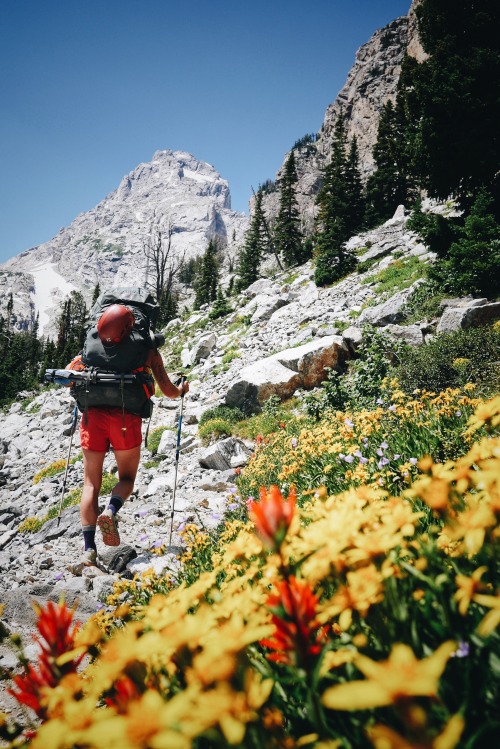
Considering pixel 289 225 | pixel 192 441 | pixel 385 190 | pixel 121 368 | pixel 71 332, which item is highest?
pixel 289 225

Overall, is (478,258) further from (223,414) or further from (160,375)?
(160,375)

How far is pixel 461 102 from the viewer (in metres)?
9.88

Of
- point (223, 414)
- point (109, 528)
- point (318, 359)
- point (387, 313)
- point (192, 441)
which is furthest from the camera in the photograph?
point (387, 313)

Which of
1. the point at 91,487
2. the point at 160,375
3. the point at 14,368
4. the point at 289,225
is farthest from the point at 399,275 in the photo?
the point at 14,368

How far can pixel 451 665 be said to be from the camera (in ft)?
2.73

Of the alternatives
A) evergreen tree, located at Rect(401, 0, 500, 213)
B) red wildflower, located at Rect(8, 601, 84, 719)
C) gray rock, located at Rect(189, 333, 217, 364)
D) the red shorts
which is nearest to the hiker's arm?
the red shorts

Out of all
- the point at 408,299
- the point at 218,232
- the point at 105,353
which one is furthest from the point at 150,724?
the point at 218,232

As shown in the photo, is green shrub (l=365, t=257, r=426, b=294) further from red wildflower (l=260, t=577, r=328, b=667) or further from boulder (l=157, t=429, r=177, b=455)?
red wildflower (l=260, t=577, r=328, b=667)

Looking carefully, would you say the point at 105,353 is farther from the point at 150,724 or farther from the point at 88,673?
the point at 150,724

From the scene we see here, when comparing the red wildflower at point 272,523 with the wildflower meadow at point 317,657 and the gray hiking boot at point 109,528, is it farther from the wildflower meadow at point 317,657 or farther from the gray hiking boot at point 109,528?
the gray hiking boot at point 109,528

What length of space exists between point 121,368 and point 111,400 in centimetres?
36

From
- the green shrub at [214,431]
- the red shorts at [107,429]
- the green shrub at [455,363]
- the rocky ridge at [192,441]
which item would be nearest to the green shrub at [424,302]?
the rocky ridge at [192,441]

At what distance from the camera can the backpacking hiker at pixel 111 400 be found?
11.7ft

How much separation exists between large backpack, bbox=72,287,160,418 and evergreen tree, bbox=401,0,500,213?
1135cm
